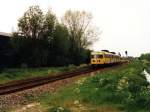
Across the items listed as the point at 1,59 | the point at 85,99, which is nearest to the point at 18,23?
the point at 1,59

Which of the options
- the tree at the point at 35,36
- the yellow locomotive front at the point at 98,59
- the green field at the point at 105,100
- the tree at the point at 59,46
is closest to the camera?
the green field at the point at 105,100

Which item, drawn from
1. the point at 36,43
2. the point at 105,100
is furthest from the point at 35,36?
the point at 105,100

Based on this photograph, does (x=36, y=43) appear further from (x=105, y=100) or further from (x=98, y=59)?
(x=105, y=100)

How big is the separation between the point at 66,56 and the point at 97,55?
1753 centimetres

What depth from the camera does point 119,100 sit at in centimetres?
1789

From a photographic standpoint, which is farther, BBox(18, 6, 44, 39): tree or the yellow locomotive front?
BBox(18, 6, 44, 39): tree

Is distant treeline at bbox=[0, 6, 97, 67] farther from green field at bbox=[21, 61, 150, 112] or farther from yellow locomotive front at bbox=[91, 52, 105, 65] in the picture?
green field at bbox=[21, 61, 150, 112]

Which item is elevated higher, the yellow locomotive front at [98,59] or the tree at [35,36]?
the tree at [35,36]

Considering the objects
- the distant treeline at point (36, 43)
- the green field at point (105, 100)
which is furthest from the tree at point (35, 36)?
the green field at point (105, 100)

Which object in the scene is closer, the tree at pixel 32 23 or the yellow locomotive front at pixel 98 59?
the yellow locomotive front at pixel 98 59

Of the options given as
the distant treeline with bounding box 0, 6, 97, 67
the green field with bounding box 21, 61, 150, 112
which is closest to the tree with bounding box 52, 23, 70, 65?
the distant treeline with bounding box 0, 6, 97, 67

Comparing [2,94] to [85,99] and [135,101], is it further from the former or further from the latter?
[135,101]

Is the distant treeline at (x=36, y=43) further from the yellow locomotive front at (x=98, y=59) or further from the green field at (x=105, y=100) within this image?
the green field at (x=105, y=100)

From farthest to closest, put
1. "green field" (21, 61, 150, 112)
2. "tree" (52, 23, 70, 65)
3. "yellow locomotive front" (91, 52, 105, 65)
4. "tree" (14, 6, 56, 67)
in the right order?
1. "tree" (52, 23, 70, 65)
2. "tree" (14, 6, 56, 67)
3. "yellow locomotive front" (91, 52, 105, 65)
4. "green field" (21, 61, 150, 112)
